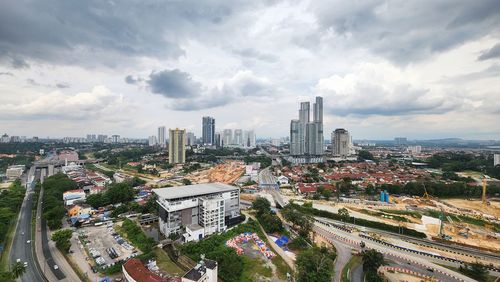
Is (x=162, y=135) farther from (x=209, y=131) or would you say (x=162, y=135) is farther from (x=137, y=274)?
(x=137, y=274)

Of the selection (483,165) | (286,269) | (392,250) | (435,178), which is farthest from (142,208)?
(483,165)

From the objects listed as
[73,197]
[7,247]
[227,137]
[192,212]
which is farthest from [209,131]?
[7,247]

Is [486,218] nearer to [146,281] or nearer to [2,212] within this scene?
[146,281]

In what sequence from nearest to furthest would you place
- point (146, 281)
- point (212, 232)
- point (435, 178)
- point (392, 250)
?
1. point (146, 281)
2. point (392, 250)
3. point (212, 232)
4. point (435, 178)

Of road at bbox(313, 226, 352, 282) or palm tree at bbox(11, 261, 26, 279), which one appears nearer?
palm tree at bbox(11, 261, 26, 279)

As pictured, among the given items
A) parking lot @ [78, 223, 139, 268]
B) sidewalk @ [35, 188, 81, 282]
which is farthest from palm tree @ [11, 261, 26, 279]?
parking lot @ [78, 223, 139, 268]

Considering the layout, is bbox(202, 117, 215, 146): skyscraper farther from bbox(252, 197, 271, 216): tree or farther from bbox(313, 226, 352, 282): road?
bbox(313, 226, 352, 282): road

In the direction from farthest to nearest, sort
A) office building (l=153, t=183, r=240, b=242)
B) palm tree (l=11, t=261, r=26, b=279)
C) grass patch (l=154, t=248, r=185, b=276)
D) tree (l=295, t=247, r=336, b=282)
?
office building (l=153, t=183, r=240, b=242)
grass patch (l=154, t=248, r=185, b=276)
palm tree (l=11, t=261, r=26, b=279)
tree (l=295, t=247, r=336, b=282)
